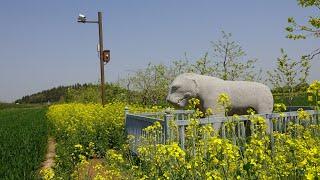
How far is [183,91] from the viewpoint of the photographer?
8484 millimetres

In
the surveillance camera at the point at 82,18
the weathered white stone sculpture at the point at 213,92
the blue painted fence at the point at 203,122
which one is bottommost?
the blue painted fence at the point at 203,122

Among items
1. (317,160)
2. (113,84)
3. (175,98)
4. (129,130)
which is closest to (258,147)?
(317,160)

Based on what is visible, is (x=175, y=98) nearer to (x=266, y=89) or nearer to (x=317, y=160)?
(x=266, y=89)

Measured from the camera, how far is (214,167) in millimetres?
3529

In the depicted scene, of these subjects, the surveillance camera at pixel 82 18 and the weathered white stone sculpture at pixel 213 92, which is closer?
the weathered white stone sculpture at pixel 213 92

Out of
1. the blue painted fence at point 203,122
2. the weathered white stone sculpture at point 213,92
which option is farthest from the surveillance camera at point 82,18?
the weathered white stone sculpture at point 213,92

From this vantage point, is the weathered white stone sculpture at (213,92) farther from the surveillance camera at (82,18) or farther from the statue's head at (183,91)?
the surveillance camera at (82,18)

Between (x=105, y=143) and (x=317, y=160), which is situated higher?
(x=317, y=160)

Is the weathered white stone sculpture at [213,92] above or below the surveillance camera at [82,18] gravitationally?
below

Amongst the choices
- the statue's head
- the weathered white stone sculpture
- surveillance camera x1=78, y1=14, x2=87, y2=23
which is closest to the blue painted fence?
the statue's head

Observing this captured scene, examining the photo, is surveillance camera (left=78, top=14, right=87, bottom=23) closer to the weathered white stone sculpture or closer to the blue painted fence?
the blue painted fence

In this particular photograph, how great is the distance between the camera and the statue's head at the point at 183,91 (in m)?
8.45

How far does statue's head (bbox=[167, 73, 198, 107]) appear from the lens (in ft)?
27.7

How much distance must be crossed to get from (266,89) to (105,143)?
4.53 metres
